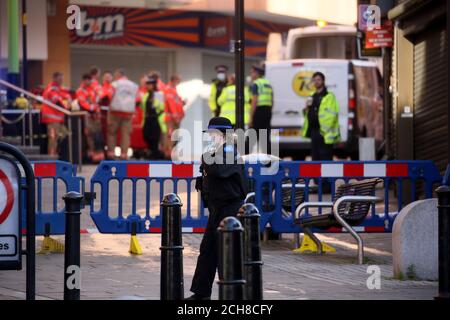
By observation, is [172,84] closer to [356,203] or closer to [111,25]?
[111,25]

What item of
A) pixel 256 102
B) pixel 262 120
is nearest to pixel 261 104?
pixel 256 102

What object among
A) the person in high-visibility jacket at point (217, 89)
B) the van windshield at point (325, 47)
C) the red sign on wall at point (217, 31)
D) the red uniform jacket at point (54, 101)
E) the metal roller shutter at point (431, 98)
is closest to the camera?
the metal roller shutter at point (431, 98)

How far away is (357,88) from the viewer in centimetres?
2645

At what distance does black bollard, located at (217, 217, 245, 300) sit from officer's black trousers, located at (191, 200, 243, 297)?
2.46 meters

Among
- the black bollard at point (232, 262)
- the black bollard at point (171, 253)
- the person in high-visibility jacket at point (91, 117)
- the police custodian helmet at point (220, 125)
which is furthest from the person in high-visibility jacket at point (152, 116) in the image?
the black bollard at point (232, 262)

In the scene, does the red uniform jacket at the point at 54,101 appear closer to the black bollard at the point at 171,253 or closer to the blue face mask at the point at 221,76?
the blue face mask at the point at 221,76

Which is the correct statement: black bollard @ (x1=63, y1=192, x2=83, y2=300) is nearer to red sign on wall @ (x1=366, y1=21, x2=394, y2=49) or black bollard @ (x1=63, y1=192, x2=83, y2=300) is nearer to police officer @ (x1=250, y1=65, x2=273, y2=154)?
red sign on wall @ (x1=366, y1=21, x2=394, y2=49)

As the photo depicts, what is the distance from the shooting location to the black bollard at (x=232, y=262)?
8391 mm

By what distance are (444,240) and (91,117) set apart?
2031 cm

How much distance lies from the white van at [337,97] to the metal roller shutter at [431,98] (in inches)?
226

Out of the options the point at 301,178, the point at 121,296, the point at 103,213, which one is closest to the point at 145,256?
the point at 103,213

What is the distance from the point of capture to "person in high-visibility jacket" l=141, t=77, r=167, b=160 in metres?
30.5

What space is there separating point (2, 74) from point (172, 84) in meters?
6.33

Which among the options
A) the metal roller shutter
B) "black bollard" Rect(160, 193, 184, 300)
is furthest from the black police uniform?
the metal roller shutter
